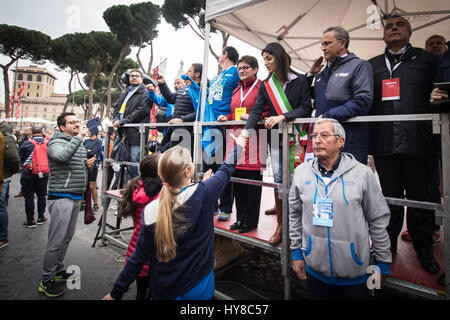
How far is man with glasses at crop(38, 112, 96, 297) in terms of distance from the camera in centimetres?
311

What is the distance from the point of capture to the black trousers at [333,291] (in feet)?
5.54

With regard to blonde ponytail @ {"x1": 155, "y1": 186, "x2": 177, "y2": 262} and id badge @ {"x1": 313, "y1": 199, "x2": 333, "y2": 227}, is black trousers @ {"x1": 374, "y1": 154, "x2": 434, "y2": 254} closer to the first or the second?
id badge @ {"x1": 313, "y1": 199, "x2": 333, "y2": 227}

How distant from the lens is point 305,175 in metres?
1.94

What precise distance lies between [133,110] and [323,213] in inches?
153

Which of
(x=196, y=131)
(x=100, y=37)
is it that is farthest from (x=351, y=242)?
(x=100, y=37)

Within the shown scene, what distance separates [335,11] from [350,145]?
11.6ft

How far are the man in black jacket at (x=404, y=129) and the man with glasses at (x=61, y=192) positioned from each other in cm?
363

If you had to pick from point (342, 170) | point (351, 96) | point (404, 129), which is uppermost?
point (351, 96)

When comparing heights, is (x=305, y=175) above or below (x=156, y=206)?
above

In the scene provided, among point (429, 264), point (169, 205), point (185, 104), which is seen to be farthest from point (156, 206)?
point (185, 104)

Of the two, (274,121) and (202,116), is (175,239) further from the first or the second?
(202,116)

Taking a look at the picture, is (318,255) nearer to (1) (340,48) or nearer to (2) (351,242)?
(2) (351,242)

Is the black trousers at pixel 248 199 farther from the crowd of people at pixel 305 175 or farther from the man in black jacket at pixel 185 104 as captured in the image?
the man in black jacket at pixel 185 104

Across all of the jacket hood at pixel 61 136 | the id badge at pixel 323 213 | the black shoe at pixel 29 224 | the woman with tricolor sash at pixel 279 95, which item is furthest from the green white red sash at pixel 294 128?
the black shoe at pixel 29 224
